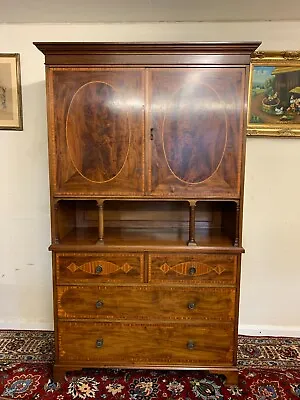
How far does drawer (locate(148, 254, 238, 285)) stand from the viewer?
76.7 inches

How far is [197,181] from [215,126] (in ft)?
1.10

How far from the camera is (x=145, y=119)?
1.87m

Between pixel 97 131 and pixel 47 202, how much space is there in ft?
2.91

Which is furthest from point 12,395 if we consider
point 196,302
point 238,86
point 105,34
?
point 105,34

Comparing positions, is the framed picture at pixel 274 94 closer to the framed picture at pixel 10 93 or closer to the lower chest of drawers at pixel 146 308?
the lower chest of drawers at pixel 146 308

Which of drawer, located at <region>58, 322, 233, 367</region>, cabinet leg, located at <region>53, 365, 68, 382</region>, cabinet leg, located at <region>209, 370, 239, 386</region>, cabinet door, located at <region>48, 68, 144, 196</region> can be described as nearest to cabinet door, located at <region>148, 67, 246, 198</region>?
cabinet door, located at <region>48, 68, 144, 196</region>

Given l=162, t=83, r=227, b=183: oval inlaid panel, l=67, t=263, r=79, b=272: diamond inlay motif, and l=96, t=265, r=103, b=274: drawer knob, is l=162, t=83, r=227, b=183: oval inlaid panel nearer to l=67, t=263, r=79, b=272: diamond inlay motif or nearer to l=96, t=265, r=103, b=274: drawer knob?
l=96, t=265, r=103, b=274: drawer knob

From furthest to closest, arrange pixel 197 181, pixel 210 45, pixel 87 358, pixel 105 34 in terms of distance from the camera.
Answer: pixel 105 34 → pixel 87 358 → pixel 197 181 → pixel 210 45

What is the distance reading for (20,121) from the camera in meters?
2.42

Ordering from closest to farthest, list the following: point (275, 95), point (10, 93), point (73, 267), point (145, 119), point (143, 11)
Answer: point (145, 119), point (73, 267), point (143, 11), point (275, 95), point (10, 93)

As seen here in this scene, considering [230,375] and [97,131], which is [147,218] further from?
[230,375]

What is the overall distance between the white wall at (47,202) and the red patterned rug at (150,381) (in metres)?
0.31

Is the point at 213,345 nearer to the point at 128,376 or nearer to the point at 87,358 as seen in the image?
the point at 128,376

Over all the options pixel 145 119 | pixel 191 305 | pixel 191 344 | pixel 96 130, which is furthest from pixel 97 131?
pixel 191 344
